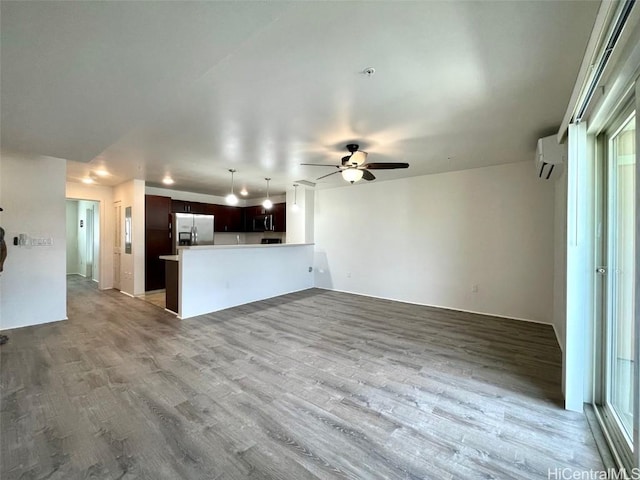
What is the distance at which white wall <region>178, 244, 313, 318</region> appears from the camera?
4.36 m

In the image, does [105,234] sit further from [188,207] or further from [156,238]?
[188,207]

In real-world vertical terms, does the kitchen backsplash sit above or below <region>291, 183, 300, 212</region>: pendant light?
below

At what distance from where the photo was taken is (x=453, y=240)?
4914 millimetres

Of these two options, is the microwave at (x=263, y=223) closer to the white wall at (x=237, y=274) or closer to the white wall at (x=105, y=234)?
the white wall at (x=237, y=274)

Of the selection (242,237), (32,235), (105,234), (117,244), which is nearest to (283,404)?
(32,235)

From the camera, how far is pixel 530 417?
77.0 inches

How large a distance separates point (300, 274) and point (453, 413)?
5012 millimetres

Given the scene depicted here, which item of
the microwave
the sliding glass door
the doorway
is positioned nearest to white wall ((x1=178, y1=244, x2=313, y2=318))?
the microwave

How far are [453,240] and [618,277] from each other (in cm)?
304

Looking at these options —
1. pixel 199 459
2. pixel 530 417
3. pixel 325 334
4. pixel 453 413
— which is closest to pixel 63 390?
pixel 199 459

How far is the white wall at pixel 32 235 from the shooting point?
3.67 m

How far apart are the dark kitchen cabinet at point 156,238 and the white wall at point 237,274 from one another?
2519 mm

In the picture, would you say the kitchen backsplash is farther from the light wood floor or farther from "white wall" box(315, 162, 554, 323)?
the light wood floor

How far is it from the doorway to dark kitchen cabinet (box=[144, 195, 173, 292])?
2.92m
